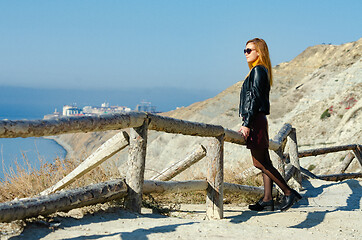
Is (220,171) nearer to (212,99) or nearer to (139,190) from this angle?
(139,190)

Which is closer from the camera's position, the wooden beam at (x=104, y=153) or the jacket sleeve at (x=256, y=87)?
the wooden beam at (x=104, y=153)

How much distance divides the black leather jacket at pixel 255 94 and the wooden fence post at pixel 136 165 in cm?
136

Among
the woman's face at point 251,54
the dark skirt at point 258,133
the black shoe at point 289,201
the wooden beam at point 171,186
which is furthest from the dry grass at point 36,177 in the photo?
the woman's face at point 251,54

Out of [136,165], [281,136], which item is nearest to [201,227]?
[136,165]

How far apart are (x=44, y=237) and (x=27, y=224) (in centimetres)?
22

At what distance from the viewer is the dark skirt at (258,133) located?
5.02 m

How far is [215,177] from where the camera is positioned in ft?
15.9

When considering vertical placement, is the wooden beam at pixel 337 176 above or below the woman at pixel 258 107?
below

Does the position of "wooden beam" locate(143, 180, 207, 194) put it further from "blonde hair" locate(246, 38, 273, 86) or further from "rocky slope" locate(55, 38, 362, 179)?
"rocky slope" locate(55, 38, 362, 179)

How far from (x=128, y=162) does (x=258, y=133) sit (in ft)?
5.46

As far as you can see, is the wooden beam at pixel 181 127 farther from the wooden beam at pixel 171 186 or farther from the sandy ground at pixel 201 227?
the sandy ground at pixel 201 227

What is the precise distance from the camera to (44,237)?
3258 mm

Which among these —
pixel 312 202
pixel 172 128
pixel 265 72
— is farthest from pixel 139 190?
pixel 312 202

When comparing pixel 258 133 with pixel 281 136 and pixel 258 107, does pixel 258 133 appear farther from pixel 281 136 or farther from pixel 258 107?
pixel 281 136
